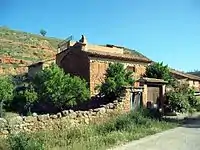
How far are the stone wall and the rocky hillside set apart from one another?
31.2 metres

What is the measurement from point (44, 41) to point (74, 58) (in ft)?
122

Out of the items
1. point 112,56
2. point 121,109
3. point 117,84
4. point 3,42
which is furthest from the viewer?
point 3,42

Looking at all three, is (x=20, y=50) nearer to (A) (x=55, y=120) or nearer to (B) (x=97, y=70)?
(B) (x=97, y=70)

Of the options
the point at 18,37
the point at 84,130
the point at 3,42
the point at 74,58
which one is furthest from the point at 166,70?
the point at 18,37

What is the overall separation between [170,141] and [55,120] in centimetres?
532

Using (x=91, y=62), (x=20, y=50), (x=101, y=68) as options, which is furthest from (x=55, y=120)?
(x=20, y=50)

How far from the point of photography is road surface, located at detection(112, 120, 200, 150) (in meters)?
11.3

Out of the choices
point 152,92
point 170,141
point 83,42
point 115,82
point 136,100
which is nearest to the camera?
point 170,141

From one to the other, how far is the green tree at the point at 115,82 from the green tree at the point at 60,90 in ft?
5.61

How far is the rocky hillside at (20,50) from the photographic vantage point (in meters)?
49.1

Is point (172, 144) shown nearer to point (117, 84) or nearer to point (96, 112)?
point (96, 112)

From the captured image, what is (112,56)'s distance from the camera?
31.0 m

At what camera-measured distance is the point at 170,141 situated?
1253 cm

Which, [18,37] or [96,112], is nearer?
[96,112]
